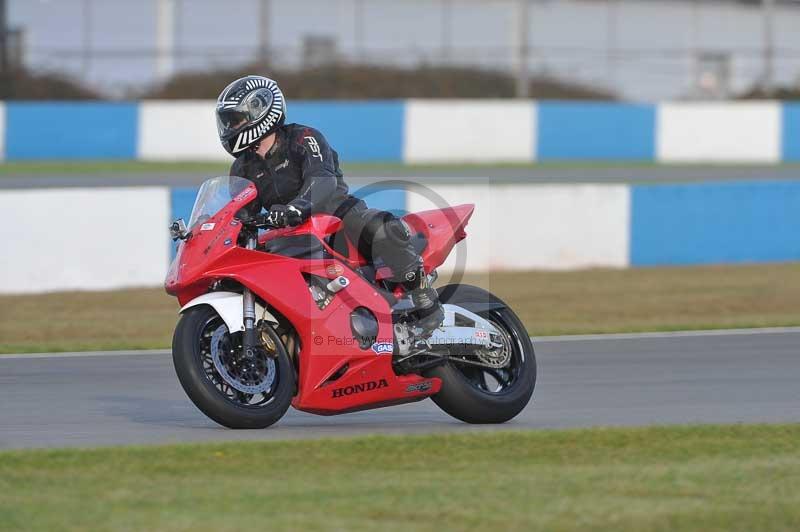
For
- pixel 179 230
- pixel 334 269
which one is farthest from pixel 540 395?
pixel 179 230

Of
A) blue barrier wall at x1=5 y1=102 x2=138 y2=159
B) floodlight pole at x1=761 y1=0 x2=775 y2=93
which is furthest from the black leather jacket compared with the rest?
floodlight pole at x1=761 y1=0 x2=775 y2=93

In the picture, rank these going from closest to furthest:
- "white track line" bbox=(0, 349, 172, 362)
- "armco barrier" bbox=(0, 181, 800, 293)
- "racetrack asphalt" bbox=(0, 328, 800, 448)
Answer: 1. "racetrack asphalt" bbox=(0, 328, 800, 448)
2. "white track line" bbox=(0, 349, 172, 362)
3. "armco barrier" bbox=(0, 181, 800, 293)

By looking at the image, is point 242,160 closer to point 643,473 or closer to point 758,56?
point 643,473

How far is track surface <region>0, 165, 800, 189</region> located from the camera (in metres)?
21.4

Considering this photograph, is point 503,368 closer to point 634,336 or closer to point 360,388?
point 360,388

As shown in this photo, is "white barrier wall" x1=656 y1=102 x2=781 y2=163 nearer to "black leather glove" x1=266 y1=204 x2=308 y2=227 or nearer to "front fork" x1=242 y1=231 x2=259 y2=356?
"black leather glove" x1=266 y1=204 x2=308 y2=227

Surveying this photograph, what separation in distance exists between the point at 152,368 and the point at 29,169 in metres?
14.8

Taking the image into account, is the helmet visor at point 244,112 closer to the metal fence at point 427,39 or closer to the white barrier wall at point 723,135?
the white barrier wall at point 723,135

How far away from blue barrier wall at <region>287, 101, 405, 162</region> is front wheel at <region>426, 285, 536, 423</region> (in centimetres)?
1785

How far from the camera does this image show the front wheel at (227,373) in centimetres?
622

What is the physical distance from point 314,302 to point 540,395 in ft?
6.63

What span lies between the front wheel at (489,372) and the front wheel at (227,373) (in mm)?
802

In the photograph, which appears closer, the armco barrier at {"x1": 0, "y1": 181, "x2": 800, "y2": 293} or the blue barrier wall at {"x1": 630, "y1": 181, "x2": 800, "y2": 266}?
the armco barrier at {"x1": 0, "y1": 181, "x2": 800, "y2": 293}

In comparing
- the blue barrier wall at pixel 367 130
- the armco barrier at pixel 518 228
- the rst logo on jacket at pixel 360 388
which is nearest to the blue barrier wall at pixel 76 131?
the blue barrier wall at pixel 367 130
